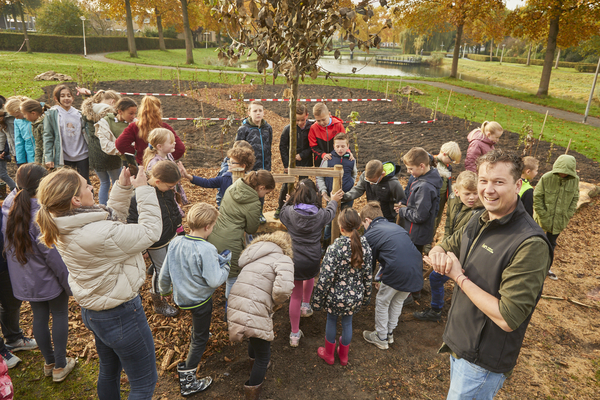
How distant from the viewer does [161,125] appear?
15.5 ft

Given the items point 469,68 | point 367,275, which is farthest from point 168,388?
point 469,68

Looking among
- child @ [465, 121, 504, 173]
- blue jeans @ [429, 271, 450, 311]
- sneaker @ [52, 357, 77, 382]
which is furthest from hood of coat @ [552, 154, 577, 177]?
sneaker @ [52, 357, 77, 382]

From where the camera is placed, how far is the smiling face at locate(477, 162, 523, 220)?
206 cm

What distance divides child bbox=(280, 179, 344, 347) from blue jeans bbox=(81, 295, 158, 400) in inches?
59.3

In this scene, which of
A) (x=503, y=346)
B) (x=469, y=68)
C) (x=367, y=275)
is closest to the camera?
(x=503, y=346)

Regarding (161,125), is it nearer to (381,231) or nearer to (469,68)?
(381,231)

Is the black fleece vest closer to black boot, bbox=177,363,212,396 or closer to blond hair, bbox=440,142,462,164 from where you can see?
black boot, bbox=177,363,212,396

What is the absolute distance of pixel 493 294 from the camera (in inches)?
81.1

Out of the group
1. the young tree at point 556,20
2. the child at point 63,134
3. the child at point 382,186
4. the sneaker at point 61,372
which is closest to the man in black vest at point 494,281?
the child at point 382,186

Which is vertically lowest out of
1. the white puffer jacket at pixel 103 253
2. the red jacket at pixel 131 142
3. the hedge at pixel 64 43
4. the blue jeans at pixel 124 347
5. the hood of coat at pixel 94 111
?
the blue jeans at pixel 124 347

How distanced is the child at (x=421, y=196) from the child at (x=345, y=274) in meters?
1.11

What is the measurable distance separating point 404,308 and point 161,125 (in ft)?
12.9

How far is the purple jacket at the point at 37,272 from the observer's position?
2.90m

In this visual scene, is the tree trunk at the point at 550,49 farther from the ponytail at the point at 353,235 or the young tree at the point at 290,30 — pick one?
A: the ponytail at the point at 353,235
